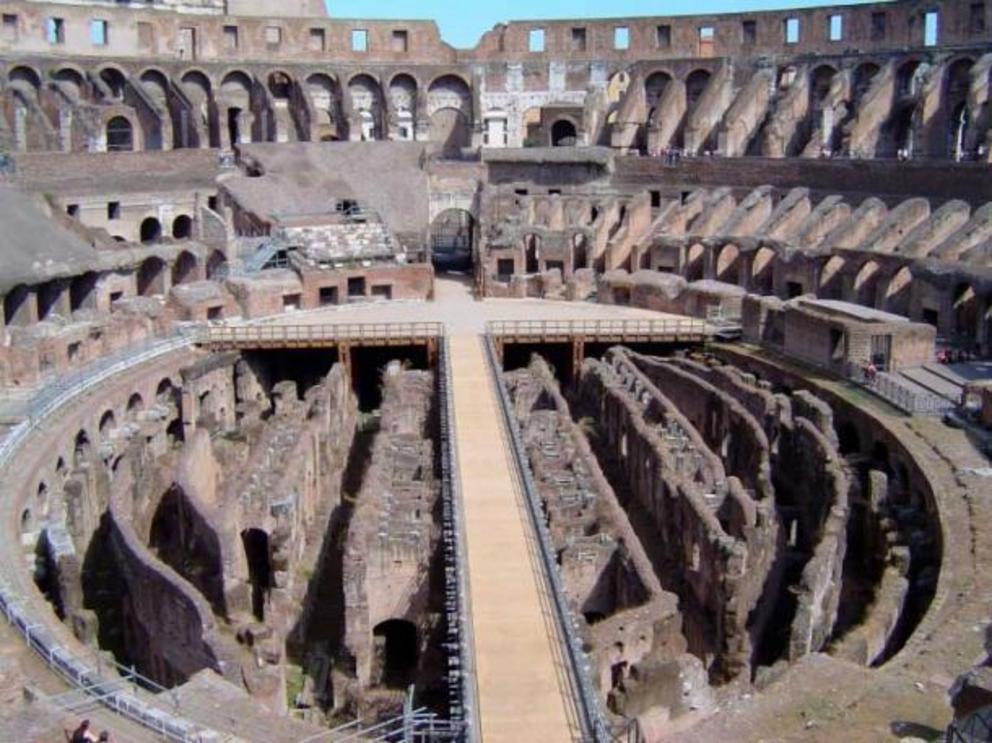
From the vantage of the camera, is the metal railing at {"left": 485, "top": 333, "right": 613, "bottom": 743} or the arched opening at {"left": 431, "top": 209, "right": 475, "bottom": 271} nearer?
the metal railing at {"left": 485, "top": 333, "right": 613, "bottom": 743}

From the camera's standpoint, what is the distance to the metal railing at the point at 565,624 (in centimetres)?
1510

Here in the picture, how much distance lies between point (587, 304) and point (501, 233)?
5.30 metres

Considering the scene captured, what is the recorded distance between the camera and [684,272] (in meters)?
45.8

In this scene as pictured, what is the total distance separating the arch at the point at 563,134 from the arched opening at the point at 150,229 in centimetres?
1942

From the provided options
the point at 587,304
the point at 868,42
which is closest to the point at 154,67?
the point at 587,304

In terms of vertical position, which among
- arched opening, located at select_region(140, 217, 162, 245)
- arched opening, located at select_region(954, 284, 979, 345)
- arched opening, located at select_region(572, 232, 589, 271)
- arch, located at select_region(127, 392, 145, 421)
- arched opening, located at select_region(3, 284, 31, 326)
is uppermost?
arched opening, located at select_region(140, 217, 162, 245)

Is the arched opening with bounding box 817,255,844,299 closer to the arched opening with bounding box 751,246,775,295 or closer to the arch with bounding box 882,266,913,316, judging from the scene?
the arch with bounding box 882,266,913,316

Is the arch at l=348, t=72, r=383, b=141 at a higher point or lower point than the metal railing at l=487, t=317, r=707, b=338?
higher

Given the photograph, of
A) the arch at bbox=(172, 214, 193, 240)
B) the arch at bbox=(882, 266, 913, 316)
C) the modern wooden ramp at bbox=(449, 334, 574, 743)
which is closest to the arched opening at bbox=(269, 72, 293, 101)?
the arch at bbox=(172, 214, 193, 240)

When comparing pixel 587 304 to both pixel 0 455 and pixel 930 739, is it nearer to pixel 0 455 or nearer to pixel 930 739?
pixel 0 455

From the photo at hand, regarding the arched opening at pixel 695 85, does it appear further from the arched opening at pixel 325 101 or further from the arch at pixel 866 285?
the arch at pixel 866 285

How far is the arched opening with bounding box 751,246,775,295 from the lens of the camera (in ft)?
143

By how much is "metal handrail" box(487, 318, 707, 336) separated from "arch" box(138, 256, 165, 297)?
1219 cm

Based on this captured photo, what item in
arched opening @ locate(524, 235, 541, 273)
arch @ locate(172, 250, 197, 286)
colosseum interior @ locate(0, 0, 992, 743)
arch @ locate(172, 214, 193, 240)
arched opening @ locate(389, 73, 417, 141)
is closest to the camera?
colosseum interior @ locate(0, 0, 992, 743)
